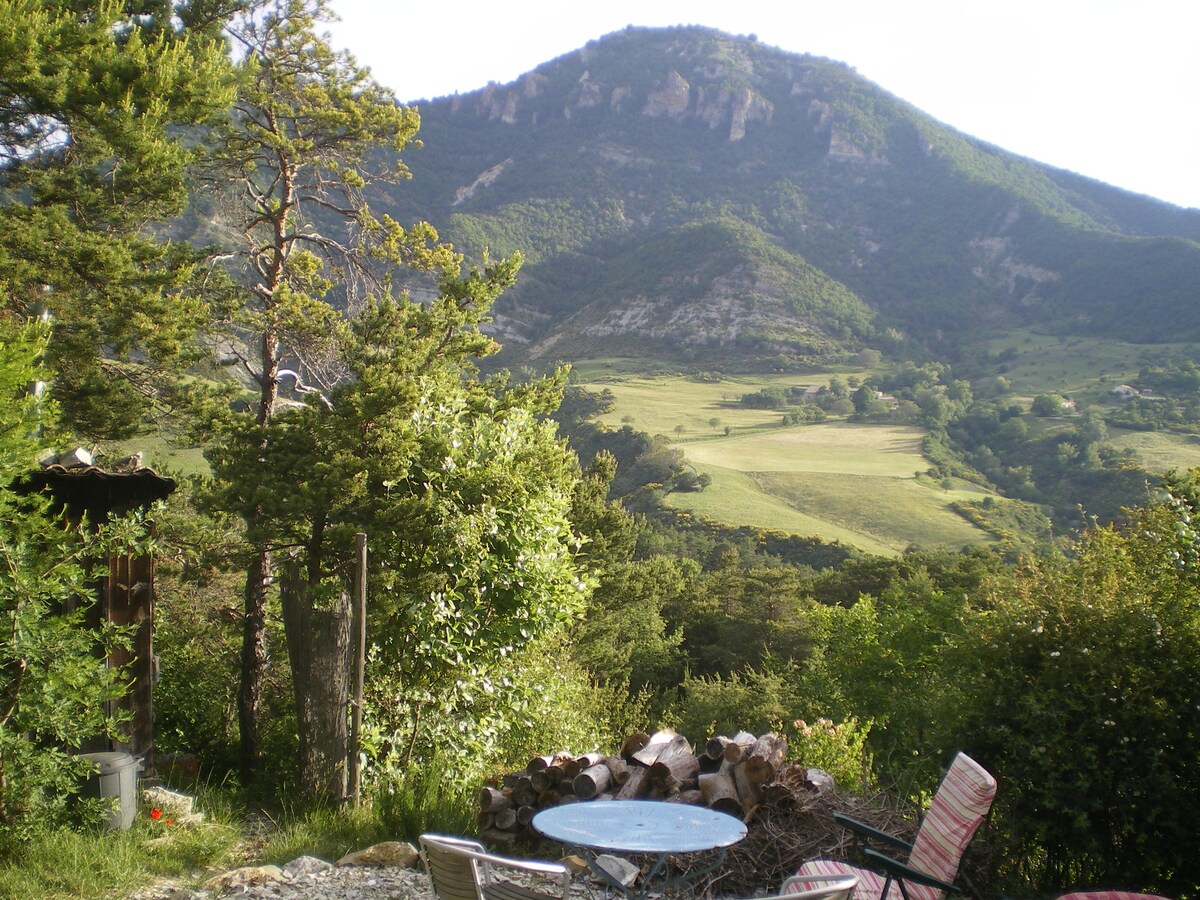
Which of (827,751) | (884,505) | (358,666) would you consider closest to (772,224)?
(884,505)

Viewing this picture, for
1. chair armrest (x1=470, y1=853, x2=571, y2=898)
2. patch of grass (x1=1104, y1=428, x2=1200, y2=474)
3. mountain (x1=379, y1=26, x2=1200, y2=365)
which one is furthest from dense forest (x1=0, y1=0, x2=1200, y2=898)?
mountain (x1=379, y1=26, x2=1200, y2=365)

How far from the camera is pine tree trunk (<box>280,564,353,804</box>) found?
226 inches

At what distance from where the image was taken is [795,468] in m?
73.7

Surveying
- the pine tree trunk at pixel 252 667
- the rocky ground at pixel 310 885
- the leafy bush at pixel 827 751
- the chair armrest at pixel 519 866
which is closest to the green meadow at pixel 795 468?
the pine tree trunk at pixel 252 667

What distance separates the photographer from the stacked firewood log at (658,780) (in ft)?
16.2

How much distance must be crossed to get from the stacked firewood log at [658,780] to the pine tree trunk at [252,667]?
3324mm

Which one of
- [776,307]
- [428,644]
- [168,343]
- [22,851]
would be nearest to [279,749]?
[428,644]

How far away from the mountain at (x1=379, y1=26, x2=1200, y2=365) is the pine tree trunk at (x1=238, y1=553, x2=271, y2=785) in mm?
87533

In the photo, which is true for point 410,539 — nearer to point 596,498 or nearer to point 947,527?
point 596,498

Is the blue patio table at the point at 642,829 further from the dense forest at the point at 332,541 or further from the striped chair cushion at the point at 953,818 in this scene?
the dense forest at the point at 332,541

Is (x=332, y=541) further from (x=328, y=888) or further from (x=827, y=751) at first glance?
(x=827, y=751)

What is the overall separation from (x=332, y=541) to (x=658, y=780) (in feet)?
11.5

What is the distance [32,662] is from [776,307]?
115533mm

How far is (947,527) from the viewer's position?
188 feet
